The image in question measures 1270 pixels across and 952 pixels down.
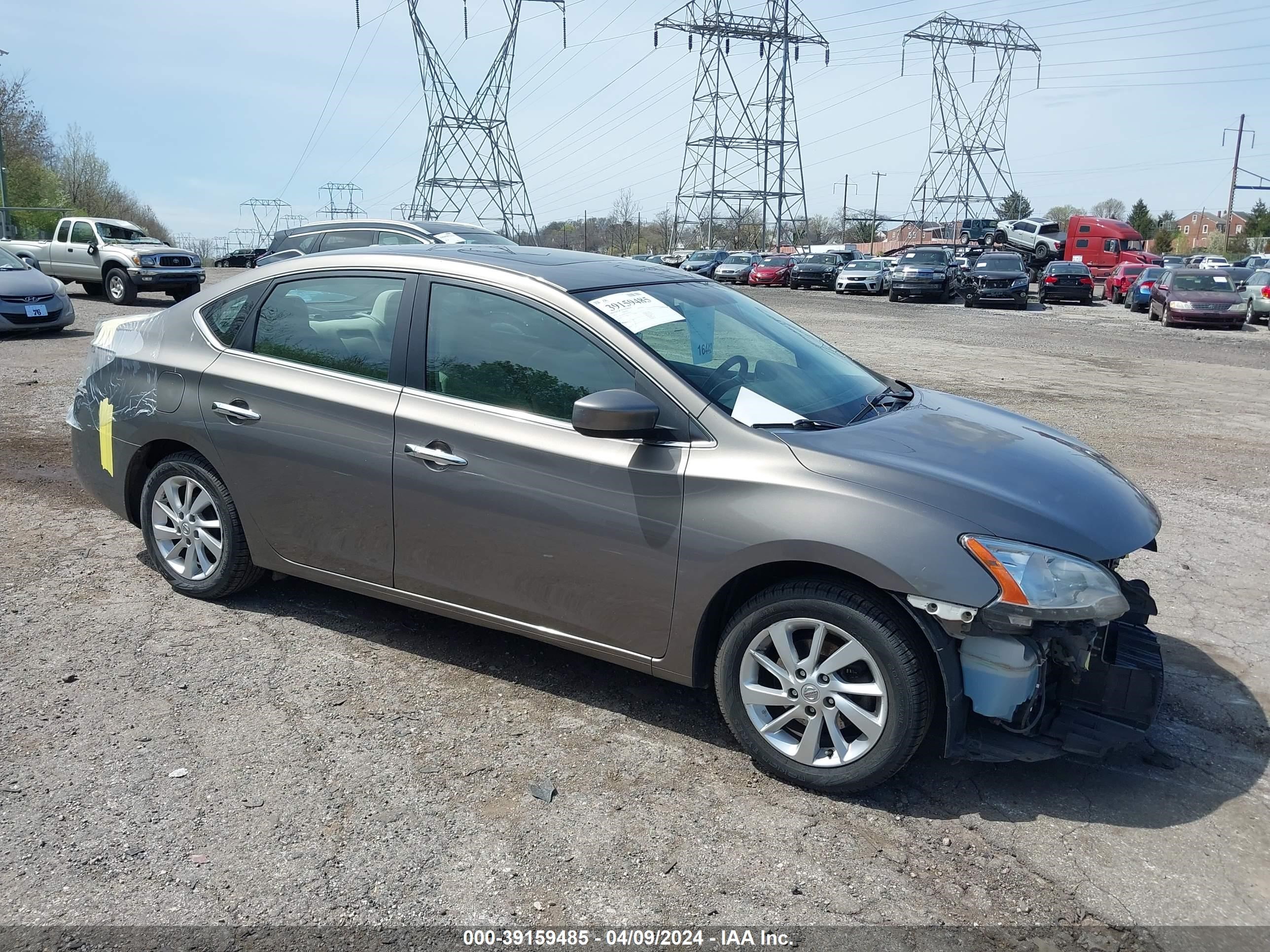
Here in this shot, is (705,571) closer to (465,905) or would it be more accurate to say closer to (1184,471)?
(465,905)

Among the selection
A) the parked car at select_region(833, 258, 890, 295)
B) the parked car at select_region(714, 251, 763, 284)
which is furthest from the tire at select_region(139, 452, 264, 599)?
the parked car at select_region(714, 251, 763, 284)

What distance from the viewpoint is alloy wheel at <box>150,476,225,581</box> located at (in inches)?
188

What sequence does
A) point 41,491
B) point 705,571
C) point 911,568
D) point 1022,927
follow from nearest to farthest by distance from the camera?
point 1022,927 → point 911,568 → point 705,571 → point 41,491

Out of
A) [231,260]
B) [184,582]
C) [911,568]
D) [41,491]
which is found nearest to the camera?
[911,568]

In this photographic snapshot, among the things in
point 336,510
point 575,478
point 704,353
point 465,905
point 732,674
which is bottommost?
point 465,905

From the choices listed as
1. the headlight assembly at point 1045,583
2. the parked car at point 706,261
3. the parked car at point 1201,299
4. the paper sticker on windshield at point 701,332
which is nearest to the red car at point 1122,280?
the parked car at point 1201,299

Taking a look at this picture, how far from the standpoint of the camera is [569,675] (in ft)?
14.1

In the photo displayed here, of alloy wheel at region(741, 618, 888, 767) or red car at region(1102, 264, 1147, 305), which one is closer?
alloy wheel at region(741, 618, 888, 767)

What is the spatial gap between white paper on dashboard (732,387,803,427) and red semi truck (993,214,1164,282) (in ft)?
153

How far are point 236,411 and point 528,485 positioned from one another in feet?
5.25

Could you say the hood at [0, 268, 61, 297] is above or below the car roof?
below

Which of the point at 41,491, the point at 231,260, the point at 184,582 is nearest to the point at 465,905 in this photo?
the point at 184,582

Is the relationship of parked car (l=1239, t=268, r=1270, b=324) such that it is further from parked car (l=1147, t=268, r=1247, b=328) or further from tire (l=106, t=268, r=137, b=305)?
tire (l=106, t=268, r=137, b=305)

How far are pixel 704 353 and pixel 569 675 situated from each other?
1.48m
